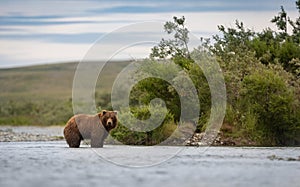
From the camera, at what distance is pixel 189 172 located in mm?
Result: 19047

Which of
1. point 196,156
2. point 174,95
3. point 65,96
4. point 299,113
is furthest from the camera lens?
point 65,96

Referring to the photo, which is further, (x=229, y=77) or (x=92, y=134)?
(x=229, y=77)

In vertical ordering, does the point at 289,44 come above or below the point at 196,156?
above

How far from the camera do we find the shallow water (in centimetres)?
1725

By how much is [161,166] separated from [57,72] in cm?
11230

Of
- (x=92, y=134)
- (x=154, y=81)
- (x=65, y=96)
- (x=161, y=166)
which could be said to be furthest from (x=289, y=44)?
(x=65, y=96)

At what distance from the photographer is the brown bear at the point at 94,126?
2678 cm

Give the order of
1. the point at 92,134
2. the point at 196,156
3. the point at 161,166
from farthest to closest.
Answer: the point at 92,134
the point at 196,156
the point at 161,166

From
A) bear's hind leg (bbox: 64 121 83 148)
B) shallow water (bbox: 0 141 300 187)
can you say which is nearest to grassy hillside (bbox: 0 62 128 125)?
bear's hind leg (bbox: 64 121 83 148)

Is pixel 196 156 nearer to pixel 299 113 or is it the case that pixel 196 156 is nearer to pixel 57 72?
pixel 299 113

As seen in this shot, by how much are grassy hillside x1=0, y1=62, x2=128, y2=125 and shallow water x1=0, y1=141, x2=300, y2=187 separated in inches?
2343

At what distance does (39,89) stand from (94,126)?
322 ft

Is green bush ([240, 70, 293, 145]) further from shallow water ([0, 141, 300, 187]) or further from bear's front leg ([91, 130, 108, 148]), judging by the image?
bear's front leg ([91, 130, 108, 148])

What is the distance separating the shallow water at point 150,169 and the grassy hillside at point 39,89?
195 feet
